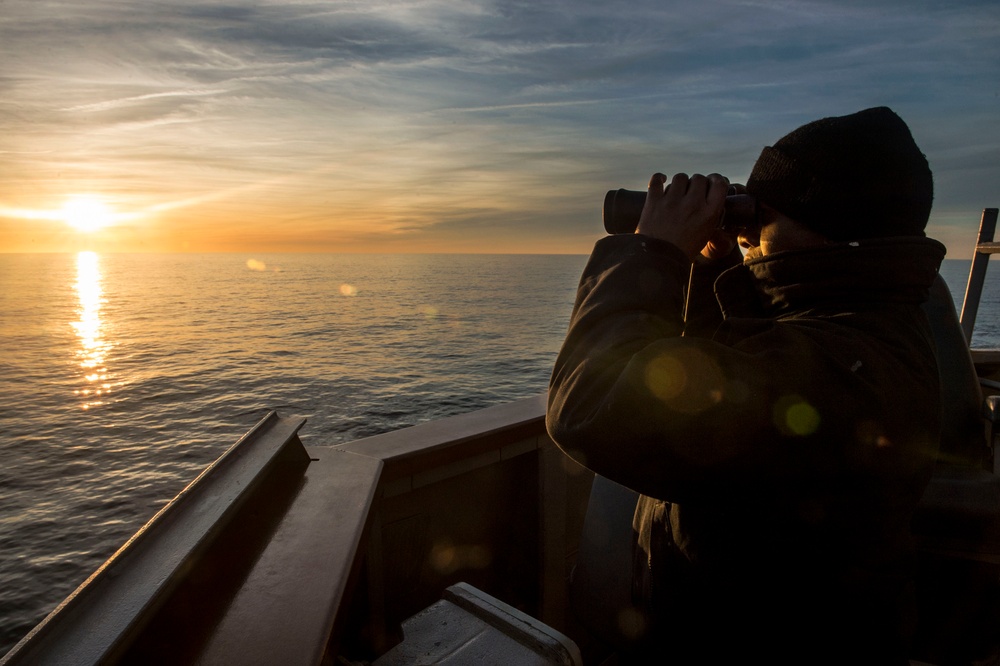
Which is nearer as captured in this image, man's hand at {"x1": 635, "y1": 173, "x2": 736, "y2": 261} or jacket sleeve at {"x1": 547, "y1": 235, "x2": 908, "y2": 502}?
jacket sleeve at {"x1": 547, "y1": 235, "x2": 908, "y2": 502}

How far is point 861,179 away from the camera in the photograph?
3.29ft

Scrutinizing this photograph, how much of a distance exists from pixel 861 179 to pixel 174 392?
34.0 metres

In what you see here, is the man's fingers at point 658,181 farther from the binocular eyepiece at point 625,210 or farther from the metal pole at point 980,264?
the metal pole at point 980,264

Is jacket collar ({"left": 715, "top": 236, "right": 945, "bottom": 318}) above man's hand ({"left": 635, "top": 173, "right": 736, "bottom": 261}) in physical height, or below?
below

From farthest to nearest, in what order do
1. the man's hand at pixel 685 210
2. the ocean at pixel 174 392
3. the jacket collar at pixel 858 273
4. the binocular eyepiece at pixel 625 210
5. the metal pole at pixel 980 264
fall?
1. the ocean at pixel 174 392
2. the metal pole at pixel 980 264
3. the binocular eyepiece at pixel 625 210
4. the man's hand at pixel 685 210
5. the jacket collar at pixel 858 273

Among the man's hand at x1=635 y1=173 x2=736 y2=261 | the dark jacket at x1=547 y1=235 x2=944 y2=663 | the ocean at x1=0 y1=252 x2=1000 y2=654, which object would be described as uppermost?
the man's hand at x1=635 y1=173 x2=736 y2=261

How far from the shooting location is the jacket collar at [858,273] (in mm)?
970

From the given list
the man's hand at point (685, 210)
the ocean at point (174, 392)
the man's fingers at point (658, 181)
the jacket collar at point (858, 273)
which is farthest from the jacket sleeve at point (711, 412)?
the ocean at point (174, 392)

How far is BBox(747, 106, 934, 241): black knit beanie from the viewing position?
998mm

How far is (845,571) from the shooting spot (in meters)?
0.99

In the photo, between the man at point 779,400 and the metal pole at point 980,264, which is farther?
the metal pole at point 980,264

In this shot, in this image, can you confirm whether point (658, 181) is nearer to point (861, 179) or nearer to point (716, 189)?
point (716, 189)

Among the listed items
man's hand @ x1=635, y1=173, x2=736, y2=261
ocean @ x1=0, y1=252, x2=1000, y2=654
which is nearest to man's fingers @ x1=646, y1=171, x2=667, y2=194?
man's hand @ x1=635, y1=173, x2=736, y2=261

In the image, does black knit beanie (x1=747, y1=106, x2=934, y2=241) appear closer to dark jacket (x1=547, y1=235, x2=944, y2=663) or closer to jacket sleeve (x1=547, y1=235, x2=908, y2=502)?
dark jacket (x1=547, y1=235, x2=944, y2=663)
